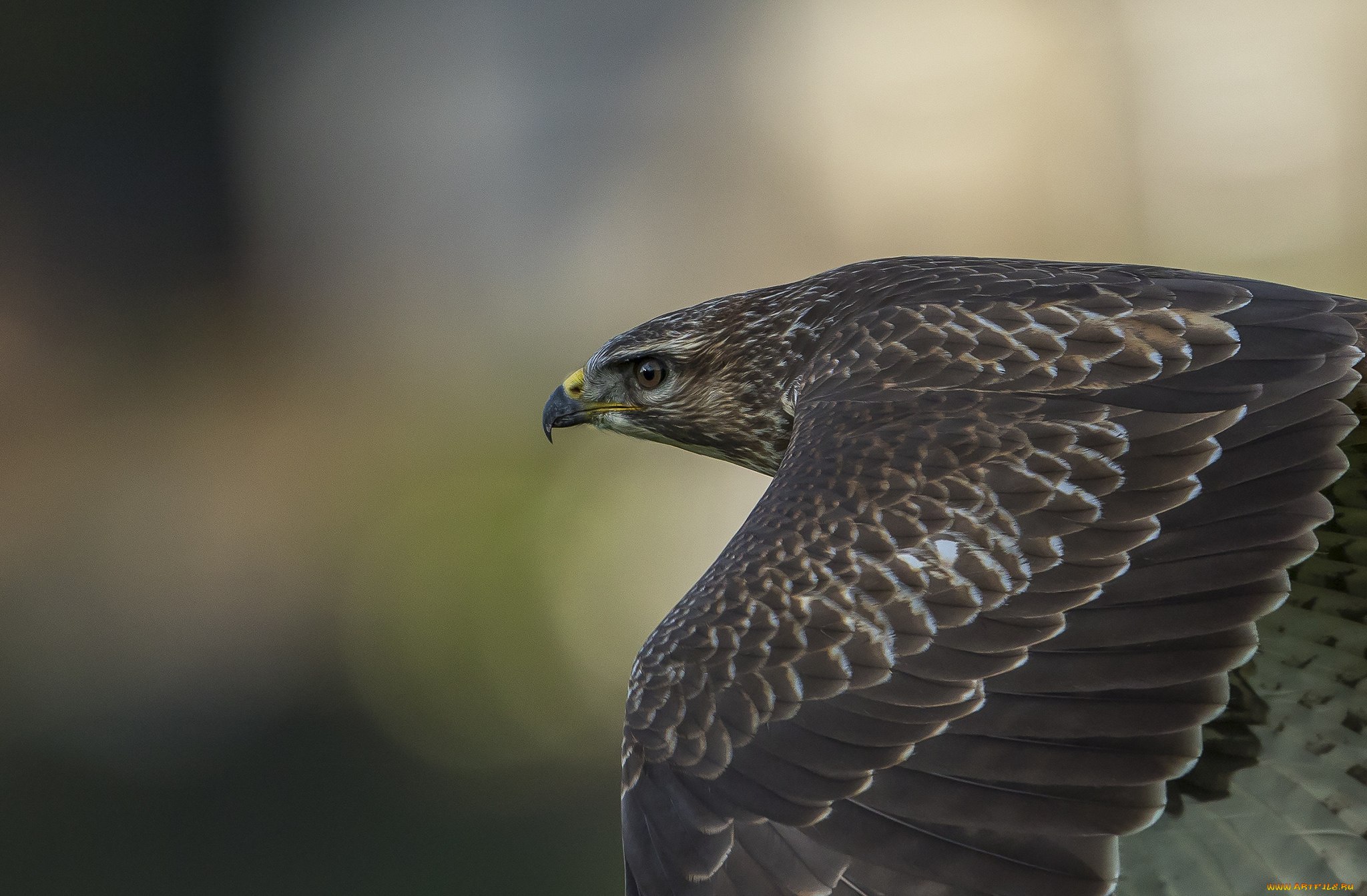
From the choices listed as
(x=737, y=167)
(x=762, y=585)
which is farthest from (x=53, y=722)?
(x=762, y=585)

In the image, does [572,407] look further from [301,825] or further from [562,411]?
[301,825]

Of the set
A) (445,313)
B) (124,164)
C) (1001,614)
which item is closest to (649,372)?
(1001,614)

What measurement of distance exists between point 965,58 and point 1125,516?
12522 mm

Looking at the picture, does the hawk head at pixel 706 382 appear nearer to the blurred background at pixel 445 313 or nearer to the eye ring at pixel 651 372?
the eye ring at pixel 651 372

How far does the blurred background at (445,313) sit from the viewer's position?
13047 mm

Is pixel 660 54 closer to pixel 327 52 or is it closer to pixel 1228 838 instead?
pixel 327 52

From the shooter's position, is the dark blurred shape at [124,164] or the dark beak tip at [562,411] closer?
the dark beak tip at [562,411]

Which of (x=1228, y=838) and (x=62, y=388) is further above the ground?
(x=1228, y=838)

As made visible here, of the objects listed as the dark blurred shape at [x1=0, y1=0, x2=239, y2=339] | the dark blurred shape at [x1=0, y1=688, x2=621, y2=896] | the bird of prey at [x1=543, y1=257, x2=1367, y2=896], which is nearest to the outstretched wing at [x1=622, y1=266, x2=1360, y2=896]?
the bird of prey at [x1=543, y1=257, x2=1367, y2=896]

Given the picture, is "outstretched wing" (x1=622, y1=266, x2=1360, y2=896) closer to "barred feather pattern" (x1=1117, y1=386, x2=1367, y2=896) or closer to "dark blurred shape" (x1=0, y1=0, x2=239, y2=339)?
"barred feather pattern" (x1=1117, y1=386, x2=1367, y2=896)

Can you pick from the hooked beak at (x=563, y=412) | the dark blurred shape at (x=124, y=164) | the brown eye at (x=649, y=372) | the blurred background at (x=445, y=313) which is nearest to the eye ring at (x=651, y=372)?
the brown eye at (x=649, y=372)

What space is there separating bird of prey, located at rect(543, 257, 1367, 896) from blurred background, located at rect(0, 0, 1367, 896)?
880cm

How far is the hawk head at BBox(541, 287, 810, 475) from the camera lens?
4.20 metres

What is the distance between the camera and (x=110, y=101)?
1603 centimetres
